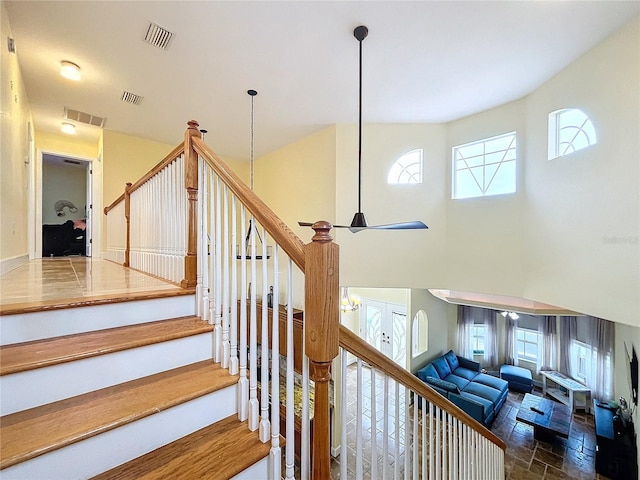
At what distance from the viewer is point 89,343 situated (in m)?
1.22

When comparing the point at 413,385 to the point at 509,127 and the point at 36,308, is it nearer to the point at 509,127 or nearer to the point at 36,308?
the point at 36,308

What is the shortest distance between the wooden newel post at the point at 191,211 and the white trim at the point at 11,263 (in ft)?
6.93

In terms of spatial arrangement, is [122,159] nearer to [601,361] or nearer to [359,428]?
[359,428]

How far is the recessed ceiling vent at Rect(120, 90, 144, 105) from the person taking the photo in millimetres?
3727

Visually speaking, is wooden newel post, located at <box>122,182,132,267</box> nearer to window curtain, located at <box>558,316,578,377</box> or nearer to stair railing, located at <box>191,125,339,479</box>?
stair railing, located at <box>191,125,339,479</box>

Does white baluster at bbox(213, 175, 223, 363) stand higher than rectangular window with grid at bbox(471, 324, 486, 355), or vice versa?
white baluster at bbox(213, 175, 223, 363)

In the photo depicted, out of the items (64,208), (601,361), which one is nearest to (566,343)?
(601,361)

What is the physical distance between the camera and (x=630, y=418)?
4.66 metres

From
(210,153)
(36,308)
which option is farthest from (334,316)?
(36,308)

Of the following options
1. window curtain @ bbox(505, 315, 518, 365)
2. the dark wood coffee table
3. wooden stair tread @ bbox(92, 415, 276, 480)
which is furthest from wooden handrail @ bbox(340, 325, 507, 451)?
window curtain @ bbox(505, 315, 518, 365)

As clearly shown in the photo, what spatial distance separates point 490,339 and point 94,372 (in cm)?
996

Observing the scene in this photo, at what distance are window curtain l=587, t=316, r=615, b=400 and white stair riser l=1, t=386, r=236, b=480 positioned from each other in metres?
8.67

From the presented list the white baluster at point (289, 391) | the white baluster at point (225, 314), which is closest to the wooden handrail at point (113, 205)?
the white baluster at point (225, 314)

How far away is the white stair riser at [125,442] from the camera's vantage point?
87cm
